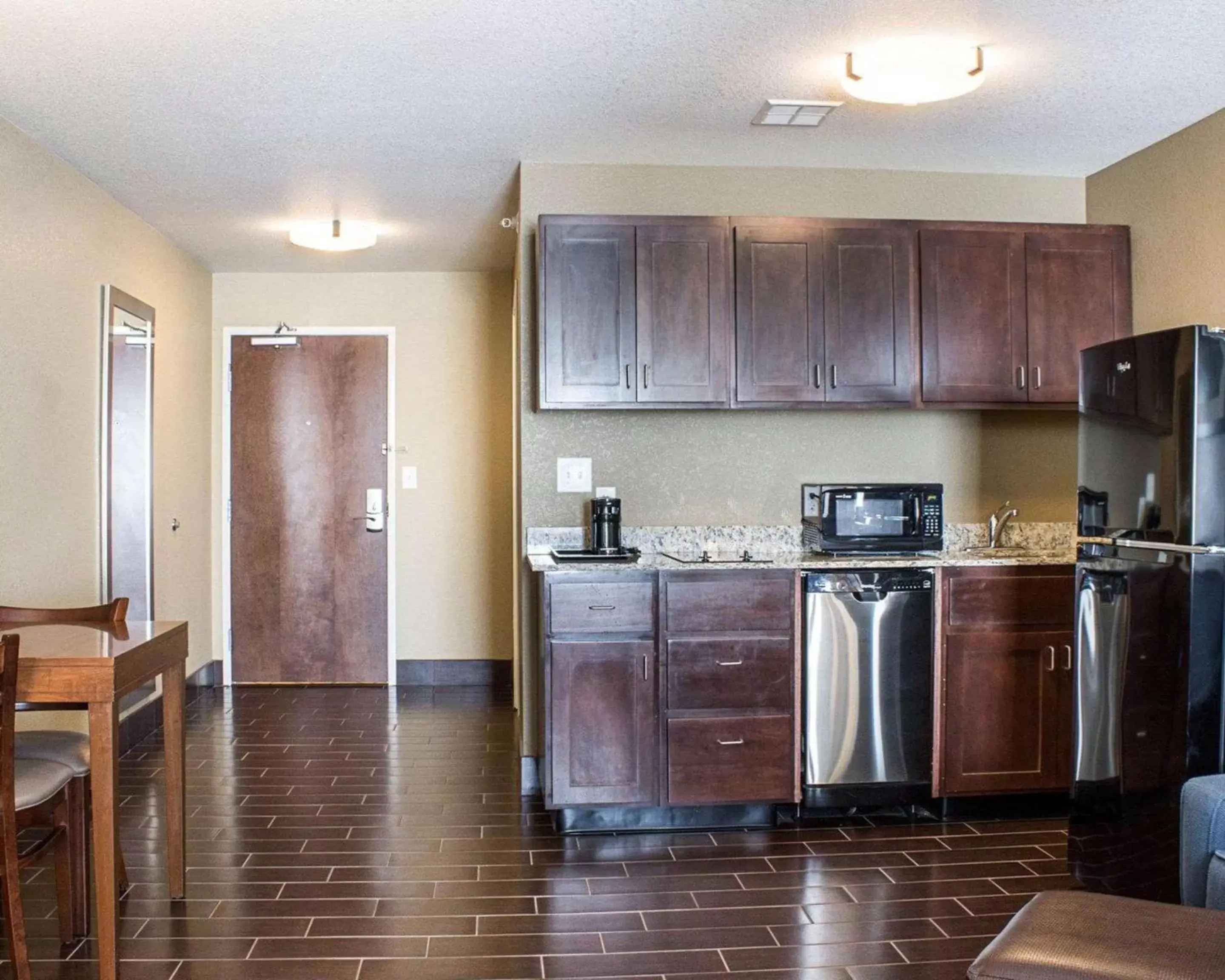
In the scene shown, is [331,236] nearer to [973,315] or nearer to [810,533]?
[810,533]

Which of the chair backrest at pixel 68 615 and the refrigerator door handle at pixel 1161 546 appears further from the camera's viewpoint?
the chair backrest at pixel 68 615

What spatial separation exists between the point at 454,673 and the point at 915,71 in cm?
441

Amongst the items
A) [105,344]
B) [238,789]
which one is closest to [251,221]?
[105,344]

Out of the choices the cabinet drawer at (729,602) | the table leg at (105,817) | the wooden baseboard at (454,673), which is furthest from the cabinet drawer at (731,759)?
the wooden baseboard at (454,673)

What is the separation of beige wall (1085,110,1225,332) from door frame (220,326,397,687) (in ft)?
12.8

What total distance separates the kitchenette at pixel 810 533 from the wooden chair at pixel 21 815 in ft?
4.91

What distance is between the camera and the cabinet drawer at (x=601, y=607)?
3736mm

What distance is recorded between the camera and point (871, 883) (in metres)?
3.28

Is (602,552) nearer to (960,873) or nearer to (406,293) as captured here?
(960,873)

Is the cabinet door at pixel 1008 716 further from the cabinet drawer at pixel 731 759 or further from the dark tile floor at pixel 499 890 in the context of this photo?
the cabinet drawer at pixel 731 759

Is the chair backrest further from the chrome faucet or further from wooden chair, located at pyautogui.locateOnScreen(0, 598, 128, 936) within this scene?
the chrome faucet

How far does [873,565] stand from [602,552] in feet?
3.19

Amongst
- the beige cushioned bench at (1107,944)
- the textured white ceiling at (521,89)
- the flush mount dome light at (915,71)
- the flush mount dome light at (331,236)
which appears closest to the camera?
the beige cushioned bench at (1107,944)

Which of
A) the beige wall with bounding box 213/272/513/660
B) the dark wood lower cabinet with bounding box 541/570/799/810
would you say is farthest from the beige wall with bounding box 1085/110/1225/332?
the beige wall with bounding box 213/272/513/660
